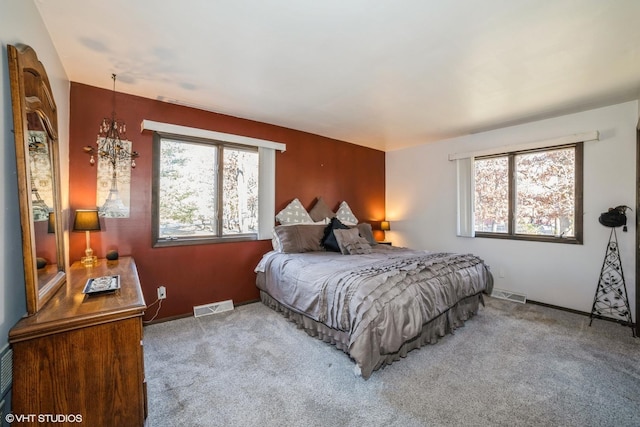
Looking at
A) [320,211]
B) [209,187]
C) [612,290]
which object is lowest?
[612,290]

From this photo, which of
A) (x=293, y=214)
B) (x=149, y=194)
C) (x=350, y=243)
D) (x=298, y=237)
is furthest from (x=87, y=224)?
(x=350, y=243)

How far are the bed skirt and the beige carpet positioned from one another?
7 cm

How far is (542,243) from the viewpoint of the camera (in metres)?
3.73

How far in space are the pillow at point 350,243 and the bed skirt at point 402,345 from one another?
107 cm

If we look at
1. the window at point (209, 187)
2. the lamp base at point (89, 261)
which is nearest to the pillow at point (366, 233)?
the window at point (209, 187)

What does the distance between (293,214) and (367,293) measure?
220 cm

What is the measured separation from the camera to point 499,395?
6.23ft

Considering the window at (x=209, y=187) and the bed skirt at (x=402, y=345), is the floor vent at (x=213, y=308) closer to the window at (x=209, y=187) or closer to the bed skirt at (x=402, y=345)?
the bed skirt at (x=402, y=345)

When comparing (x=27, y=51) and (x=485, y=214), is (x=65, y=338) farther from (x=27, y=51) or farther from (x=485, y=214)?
(x=485, y=214)

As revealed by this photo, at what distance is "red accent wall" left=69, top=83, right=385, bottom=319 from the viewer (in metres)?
2.73


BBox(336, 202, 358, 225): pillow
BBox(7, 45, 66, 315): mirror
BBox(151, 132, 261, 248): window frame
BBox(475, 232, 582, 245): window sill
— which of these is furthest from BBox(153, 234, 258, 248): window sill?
BBox(475, 232, 582, 245): window sill

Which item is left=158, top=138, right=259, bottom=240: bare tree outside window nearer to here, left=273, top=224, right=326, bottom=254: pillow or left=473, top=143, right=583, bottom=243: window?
left=273, top=224, right=326, bottom=254: pillow

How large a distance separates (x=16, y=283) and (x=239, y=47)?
2008 mm

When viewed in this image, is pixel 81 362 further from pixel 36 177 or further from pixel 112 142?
pixel 112 142
